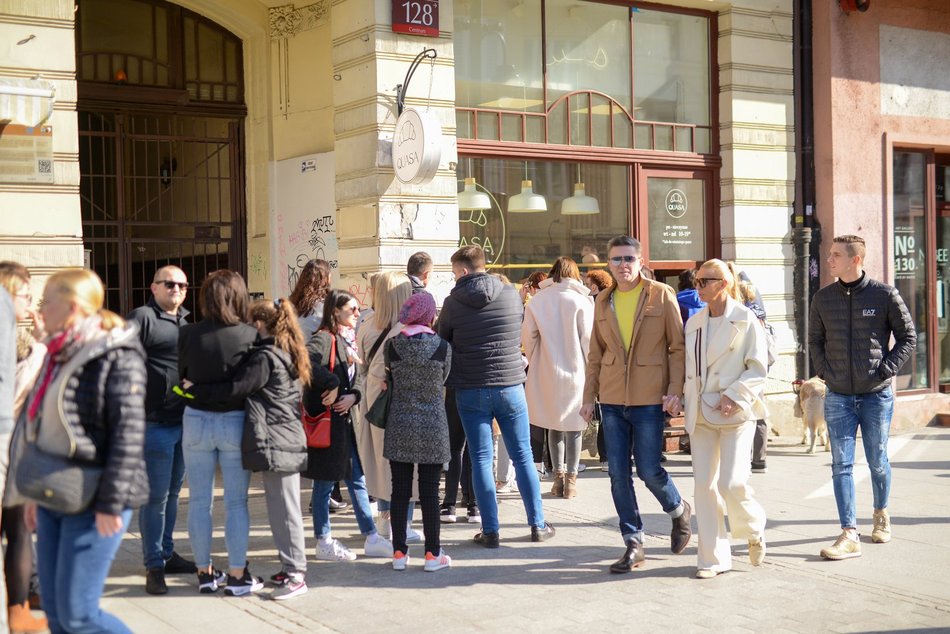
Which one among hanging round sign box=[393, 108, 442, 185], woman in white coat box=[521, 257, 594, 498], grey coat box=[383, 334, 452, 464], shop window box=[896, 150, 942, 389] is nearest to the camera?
grey coat box=[383, 334, 452, 464]

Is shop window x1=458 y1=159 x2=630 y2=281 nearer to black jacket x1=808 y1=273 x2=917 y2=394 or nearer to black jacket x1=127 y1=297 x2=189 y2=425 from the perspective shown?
black jacket x1=808 y1=273 x2=917 y2=394

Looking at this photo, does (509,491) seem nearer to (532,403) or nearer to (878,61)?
(532,403)

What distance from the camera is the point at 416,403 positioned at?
6.83m

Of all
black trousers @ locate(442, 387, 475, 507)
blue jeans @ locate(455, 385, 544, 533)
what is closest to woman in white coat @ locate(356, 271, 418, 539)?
blue jeans @ locate(455, 385, 544, 533)

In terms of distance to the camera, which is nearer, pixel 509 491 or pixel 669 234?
pixel 509 491

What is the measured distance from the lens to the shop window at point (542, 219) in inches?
450

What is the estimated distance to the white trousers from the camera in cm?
673

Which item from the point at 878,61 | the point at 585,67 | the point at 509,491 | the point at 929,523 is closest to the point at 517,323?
the point at 509,491

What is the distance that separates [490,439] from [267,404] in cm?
186

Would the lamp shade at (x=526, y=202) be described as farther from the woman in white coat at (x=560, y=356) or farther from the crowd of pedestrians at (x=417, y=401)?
the crowd of pedestrians at (x=417, y=401)

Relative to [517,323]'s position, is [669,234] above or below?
above

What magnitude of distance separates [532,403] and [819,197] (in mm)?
5891

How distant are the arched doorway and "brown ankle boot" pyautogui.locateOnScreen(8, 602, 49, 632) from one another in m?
5.75

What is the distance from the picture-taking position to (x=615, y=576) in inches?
268
